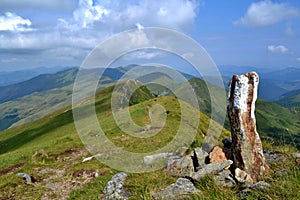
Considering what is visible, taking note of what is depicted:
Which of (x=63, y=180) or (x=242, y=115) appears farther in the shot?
(x=63, y=180)

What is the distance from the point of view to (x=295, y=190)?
7.18 m

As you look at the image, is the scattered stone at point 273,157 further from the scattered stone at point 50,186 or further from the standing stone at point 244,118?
the scattered stone at point 50,186

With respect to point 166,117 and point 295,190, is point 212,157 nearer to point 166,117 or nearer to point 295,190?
point 295,190

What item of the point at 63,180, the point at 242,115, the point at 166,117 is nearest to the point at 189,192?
the point at 242,115

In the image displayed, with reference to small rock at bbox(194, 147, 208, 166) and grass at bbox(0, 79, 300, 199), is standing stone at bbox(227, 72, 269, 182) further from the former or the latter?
small rock at bbox(194, 147, 208, 166)

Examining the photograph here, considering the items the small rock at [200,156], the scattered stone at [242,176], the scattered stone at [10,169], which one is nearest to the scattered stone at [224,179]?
the scattered stone at [242,176]

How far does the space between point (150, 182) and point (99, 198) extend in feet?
6.77

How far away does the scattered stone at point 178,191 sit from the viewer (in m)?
8.89

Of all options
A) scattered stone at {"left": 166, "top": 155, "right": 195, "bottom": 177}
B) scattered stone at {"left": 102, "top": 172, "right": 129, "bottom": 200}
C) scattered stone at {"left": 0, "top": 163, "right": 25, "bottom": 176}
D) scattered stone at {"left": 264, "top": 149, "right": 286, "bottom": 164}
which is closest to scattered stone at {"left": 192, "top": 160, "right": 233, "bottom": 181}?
scattered stone at {"left": 166, "top": 155, "right": 195, "bottom": 177}

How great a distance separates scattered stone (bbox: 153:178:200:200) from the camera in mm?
8891

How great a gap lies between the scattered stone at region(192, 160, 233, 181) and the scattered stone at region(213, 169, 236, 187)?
0.38 metres

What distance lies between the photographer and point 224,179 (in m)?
10.5

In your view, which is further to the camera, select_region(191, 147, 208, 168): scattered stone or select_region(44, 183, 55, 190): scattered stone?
select_region(44, 183, 55, 190): scattered stone

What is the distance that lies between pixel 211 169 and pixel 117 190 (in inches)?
140
